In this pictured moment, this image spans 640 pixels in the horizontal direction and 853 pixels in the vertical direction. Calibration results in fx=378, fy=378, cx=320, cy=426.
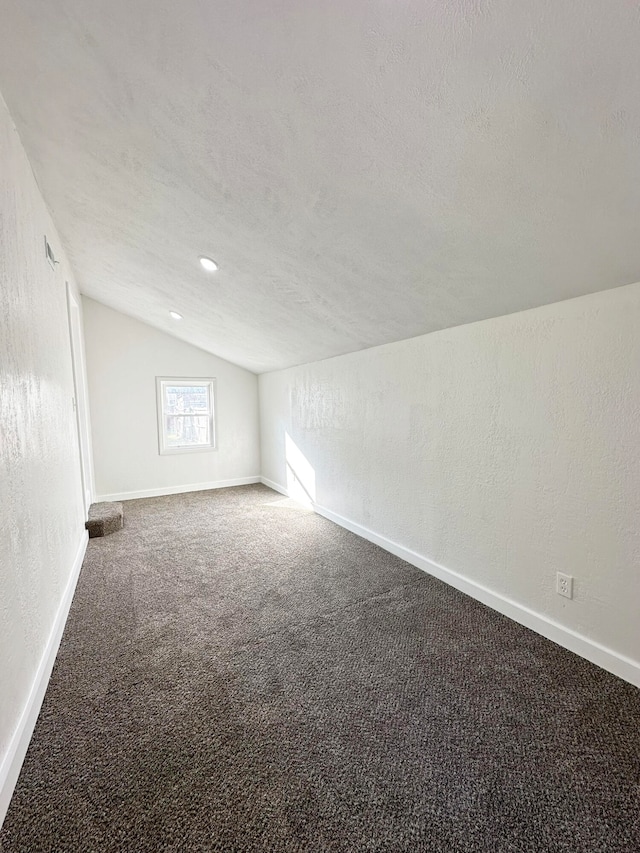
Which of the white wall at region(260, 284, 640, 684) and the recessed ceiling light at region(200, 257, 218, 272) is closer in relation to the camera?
the white wall at region(260, 284, 640, 684)

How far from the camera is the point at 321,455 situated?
421 cm

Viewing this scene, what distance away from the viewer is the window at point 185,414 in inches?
210

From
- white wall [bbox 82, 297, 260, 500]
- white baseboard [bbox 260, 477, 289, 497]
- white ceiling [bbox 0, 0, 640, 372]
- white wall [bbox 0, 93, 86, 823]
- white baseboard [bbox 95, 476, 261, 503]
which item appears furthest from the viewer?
white baseboard [bbox 260, 477, 289, 497]

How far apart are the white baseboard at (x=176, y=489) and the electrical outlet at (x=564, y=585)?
4569mm

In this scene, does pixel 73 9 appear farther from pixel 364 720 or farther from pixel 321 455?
pixel 321 455

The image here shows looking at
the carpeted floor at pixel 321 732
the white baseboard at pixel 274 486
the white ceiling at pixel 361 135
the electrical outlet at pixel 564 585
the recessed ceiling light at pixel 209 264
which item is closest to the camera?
the white ceiling at pixel 361 135

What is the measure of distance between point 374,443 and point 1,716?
106 inches

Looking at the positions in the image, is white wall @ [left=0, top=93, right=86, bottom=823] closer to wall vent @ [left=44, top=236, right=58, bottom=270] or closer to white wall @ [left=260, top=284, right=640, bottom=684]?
wall vent @ [left=44, top=236, right=58, bottom=270]

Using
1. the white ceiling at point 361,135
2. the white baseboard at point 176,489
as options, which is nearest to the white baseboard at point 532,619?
the white ceiling at point 361,135

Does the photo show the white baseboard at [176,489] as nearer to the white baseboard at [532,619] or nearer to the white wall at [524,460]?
the white wall at [524,460]

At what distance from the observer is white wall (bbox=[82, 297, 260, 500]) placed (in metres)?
4.90

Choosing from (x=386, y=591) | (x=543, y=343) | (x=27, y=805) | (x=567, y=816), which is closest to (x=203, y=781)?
(x=27, y=805)

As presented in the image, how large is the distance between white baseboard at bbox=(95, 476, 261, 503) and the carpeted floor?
2.76m

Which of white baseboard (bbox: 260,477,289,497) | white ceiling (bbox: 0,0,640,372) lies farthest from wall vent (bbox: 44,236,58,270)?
white baseboard (bbox: 260,477,289,497)
